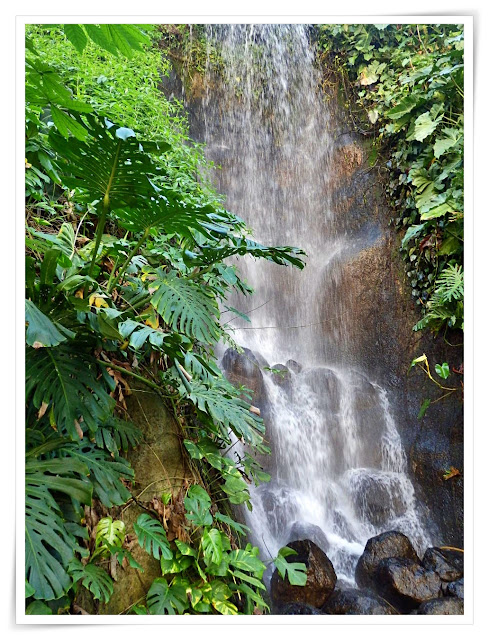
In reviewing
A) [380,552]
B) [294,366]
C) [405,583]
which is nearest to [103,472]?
[405,583]

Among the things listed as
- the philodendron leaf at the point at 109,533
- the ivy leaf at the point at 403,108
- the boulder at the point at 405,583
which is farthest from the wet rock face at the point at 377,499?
the ivy leaf at the point at 403,108

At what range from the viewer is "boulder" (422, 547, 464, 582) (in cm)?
125

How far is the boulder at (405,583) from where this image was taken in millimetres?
1333

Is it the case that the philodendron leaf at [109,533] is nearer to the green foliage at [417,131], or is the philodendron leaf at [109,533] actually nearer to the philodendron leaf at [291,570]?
the philodendron leaf at [291,570]

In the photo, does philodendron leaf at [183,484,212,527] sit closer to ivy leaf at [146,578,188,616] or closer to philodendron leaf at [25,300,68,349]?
ivy leaf at [146,578,188,616]

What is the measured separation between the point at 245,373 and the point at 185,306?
150 centimetres

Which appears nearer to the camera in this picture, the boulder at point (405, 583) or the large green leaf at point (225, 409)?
the large green leaf at point (225, 409)

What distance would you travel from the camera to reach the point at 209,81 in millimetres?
3145

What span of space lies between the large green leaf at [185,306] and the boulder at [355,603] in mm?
1045

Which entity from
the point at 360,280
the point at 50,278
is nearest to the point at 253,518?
the point at 50,278
